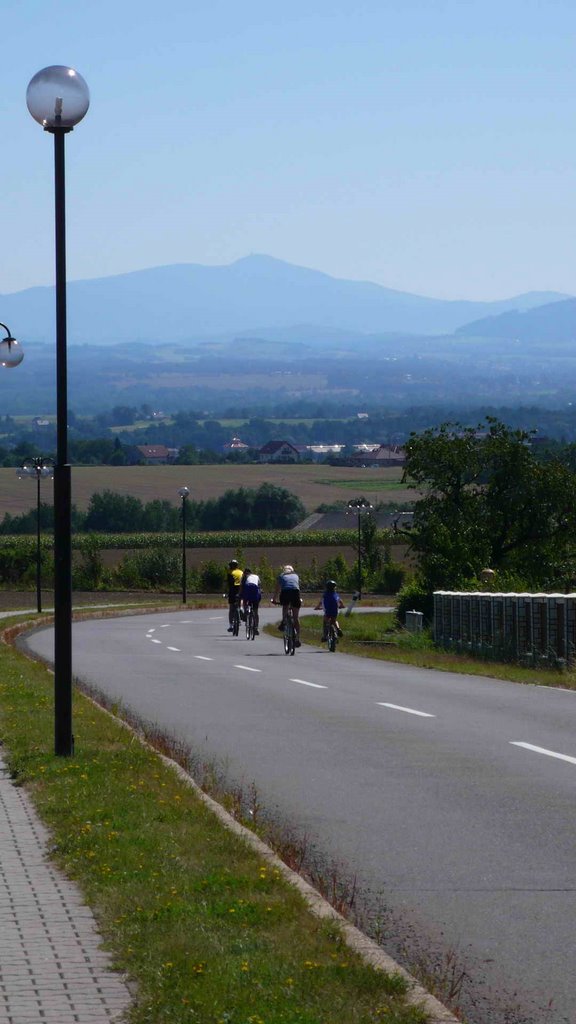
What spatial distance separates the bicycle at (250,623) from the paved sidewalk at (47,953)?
96.2 ft

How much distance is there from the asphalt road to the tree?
46.0 metres

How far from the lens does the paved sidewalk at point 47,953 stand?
540 cm

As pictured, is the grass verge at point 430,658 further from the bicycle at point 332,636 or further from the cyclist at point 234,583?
the cyclist at point 234,583

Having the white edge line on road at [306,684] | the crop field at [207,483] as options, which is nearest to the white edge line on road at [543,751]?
the white edge line on road at [306,684]

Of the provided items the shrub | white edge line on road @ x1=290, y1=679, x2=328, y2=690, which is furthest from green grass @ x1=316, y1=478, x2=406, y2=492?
white edge line on road @ x1=290, y1=679, x2=328, y2=690

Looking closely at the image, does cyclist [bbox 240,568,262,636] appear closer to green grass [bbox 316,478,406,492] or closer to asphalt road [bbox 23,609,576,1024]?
asphalt road [bbox 23,609,576,1024]

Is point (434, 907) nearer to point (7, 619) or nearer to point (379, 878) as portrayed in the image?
point (379, 878)

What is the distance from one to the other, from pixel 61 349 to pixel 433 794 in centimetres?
423

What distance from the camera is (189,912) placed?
660cm

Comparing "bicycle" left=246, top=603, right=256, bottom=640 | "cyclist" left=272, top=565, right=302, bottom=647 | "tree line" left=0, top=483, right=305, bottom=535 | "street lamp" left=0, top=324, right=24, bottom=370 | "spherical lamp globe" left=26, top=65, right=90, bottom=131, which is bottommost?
"bicycle" left=246, top=603, right=256, bottom=640

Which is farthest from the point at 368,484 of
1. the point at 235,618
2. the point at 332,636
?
the point at 332,636

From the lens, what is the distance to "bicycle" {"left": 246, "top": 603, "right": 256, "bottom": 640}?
124 feet

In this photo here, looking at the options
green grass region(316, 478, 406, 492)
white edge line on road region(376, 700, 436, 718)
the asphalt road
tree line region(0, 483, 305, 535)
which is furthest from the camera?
green grass region(316, 478, 406, 492)

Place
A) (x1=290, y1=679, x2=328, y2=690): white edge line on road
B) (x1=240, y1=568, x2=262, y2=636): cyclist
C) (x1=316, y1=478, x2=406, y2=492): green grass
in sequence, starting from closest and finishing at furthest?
(x1=290, y1=679, x2=328, y2=690): white edge line on road → (x1=240, y1=568, x2=262, y2=636): cyclist → (x1=316, y1=478, x2=406, y2=492): green grass
